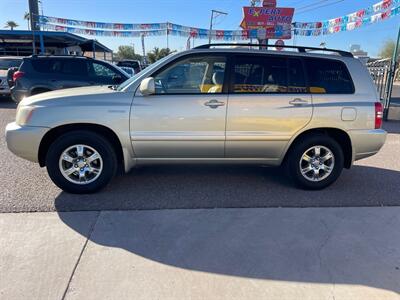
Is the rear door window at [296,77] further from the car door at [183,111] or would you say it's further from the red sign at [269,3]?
the red sign at [269,3]

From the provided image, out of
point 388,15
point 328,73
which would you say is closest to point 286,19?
point 388,15

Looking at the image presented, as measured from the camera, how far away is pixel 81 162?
419 cm

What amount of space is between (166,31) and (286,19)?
11480 millimetres

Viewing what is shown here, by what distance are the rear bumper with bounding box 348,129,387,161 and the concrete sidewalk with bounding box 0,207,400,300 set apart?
3.03 ft

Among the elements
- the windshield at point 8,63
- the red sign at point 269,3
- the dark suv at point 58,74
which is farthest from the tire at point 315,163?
the red sign at point 269,3

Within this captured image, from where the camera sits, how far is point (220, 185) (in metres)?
4.64

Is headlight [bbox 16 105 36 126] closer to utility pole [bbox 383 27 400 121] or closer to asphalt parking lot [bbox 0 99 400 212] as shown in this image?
asphalt parking lot [bbox 0 99 400 212]

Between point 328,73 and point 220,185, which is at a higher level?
point 328,73

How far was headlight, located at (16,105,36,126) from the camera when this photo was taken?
4.02 meters

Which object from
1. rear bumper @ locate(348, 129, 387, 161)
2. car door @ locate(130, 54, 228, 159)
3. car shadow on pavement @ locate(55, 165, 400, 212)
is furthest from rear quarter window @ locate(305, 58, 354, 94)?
car shadow on pavement @ locate(55, 165, 400, 212)

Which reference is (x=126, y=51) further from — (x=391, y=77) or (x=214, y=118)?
(x=214, y=118)

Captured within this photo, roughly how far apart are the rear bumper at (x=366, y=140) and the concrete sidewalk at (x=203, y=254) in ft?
3.03

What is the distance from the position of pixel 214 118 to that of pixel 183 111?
0.40 metres

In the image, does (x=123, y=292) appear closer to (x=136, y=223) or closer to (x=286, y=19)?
(x=136, y=223)
